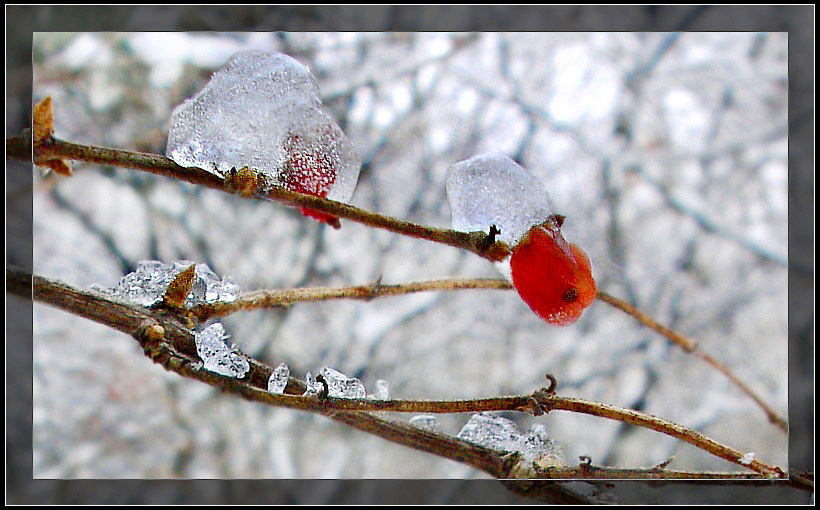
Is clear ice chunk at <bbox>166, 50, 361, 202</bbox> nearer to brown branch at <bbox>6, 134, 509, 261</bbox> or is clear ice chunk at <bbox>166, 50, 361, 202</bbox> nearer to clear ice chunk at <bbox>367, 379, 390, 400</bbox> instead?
brown branch at <bbox>6, 134, 509, 261</bbox>

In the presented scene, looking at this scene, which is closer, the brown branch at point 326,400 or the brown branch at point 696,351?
the brown branch at point 326,400

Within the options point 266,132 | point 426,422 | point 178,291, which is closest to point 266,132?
point 266,132

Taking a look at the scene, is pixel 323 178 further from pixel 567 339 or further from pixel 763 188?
pixel 763 188

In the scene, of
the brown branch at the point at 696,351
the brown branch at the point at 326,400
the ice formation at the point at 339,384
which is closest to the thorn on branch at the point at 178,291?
the brown branch at the point at 326,400

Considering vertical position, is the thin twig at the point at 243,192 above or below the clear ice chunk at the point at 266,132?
below

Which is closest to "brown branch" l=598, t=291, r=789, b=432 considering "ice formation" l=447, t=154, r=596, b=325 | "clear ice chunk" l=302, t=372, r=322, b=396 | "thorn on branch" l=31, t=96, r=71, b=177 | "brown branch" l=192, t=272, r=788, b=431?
"brown branch" l=192, t=272, r=788, b=431

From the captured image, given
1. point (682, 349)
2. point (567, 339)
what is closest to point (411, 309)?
point (567, 339)

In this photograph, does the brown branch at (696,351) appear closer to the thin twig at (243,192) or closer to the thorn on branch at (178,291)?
the thin twig at (243,192)
